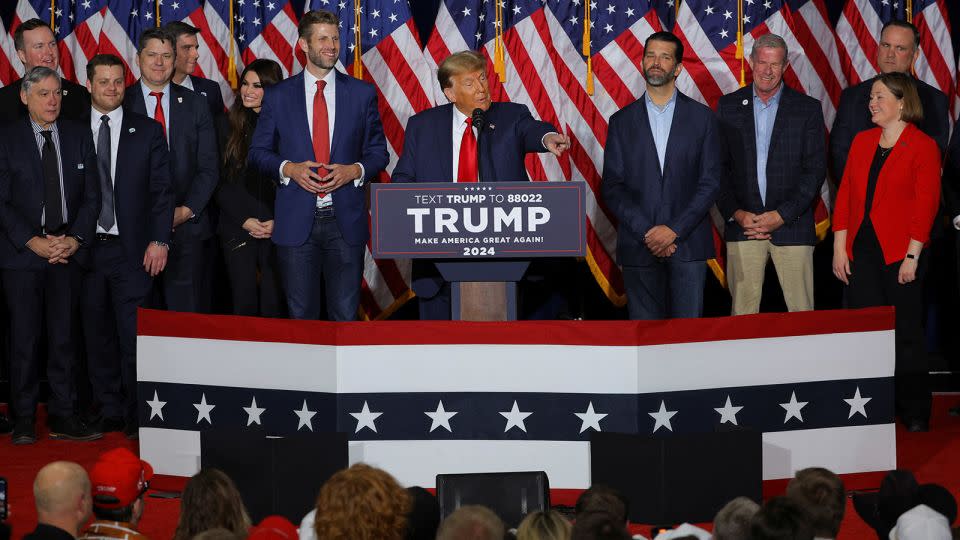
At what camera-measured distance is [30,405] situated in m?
7.47

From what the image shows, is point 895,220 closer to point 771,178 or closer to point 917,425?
point 771,178

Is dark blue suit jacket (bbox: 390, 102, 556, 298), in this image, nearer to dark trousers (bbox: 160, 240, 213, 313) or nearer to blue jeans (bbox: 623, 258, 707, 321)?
blue jeans (bbox: 623, 258, 707, 321)

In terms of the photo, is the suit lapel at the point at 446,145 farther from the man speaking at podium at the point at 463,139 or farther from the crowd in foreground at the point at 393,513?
the crowd in foreground at the point at 393,513

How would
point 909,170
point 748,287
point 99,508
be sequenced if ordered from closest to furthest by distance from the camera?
1. point 99,508
2. point 909,170
3. point 748,287

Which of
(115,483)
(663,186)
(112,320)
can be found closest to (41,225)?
(112,320)

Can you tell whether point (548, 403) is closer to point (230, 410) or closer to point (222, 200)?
point (230, 410)

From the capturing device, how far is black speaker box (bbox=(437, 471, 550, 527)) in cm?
517

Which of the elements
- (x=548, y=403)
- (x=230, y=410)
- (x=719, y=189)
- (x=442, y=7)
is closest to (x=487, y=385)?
(x=548, y=403)

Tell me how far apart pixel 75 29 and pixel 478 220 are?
12.7 ft

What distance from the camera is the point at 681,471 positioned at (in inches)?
216

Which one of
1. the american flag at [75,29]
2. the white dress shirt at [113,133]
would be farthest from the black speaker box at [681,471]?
the american flag at [75,29]

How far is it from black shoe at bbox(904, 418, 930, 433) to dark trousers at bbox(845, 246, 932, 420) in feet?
0.07

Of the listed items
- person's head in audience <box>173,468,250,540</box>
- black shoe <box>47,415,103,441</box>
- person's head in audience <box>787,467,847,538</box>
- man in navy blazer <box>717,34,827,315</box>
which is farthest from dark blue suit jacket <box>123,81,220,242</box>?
person's head in audience <box>787,467,847,538</box>

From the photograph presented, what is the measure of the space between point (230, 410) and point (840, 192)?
335 centimetres
